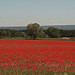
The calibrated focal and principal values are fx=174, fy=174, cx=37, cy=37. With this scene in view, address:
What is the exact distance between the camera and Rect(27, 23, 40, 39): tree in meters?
86.6

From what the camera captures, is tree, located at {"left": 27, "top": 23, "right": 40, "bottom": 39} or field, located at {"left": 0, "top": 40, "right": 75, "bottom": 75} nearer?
field, located at {"left": 0, "top": 40, "right": 75, "bottom": 75}

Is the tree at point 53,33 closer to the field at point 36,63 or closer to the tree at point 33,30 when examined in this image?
the tree at point 33,30

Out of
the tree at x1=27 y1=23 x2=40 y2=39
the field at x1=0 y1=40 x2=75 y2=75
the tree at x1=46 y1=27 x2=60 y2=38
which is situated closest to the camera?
the field at x1=0 y1=40 x2=75 y2=75

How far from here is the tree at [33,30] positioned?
86594 millimetres

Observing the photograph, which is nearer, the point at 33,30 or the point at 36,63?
the point at 36,63

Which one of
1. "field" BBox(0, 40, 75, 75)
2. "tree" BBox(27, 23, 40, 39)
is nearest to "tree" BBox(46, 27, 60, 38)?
"tree" BBox(27, 23, 40, 39)

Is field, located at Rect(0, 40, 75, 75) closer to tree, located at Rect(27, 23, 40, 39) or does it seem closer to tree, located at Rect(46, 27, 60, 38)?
tree, located at Rect(27, 23, 40, 39)

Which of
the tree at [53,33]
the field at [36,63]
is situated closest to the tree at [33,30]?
the tree at [53,33]

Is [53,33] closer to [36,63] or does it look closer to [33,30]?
[33,30]

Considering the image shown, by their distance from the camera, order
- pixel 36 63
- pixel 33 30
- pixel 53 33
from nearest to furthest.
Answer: pixel 36 63 → pixel 33 30 → pixel 53 33

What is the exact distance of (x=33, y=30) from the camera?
287ft

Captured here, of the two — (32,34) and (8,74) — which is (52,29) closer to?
(32,34)

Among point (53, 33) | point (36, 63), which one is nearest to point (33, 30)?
point (53, 33)

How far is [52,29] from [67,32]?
14917 mm
